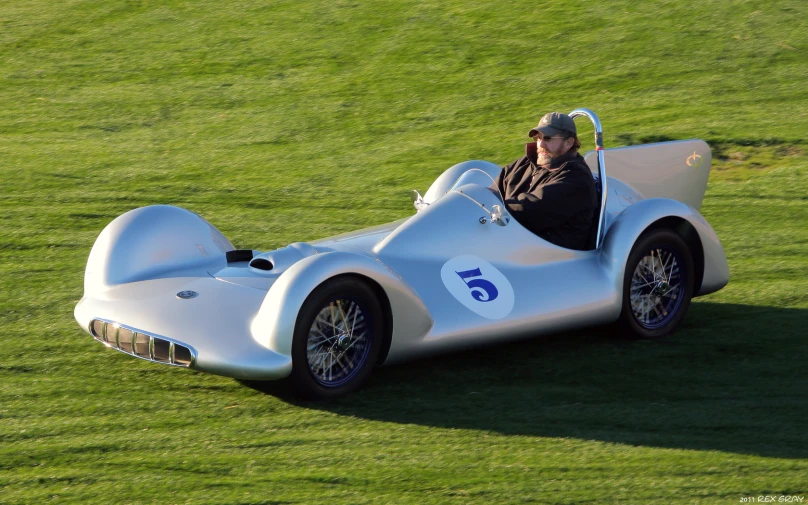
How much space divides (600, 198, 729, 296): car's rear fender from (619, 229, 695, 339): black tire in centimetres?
8

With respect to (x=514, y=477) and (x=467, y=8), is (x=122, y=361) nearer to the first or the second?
(x=514, y=477)

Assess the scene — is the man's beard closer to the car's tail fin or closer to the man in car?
the man in car

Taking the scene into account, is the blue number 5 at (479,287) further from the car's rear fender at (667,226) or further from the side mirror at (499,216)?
the car's rear fender at (667,226)

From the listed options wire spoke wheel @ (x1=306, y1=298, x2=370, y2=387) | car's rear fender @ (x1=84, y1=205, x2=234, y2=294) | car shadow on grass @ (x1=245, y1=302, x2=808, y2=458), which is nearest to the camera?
car shadow on grass @ (x1=245, y1=302, x2=808, y2=458)

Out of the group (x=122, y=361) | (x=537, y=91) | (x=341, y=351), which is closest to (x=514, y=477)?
(x=341, y=351)

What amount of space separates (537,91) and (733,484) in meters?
9.35

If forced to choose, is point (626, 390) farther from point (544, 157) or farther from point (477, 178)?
point (477, 178)

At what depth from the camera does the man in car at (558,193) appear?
7180 millimetres

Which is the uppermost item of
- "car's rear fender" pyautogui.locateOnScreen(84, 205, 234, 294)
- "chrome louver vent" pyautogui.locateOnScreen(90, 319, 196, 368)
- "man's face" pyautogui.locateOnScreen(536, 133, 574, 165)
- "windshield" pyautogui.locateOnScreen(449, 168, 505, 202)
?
"man's face" pyautogui.locateOnScreen(536, 133, 574, 165)

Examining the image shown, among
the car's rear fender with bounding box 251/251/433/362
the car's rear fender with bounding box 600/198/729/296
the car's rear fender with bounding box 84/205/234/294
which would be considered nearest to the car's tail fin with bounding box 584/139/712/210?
the car's rear fender with bounding box 600/198/729/296

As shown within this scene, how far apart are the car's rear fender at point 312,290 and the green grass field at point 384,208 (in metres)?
0.39

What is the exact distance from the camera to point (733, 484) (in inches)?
197

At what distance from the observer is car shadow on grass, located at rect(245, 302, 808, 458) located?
5668 millimetres

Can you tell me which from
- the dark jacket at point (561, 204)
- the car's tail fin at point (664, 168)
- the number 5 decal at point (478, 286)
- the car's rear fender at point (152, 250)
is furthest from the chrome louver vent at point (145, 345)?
the car's tail fin at point (664, 168)
